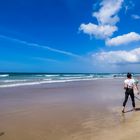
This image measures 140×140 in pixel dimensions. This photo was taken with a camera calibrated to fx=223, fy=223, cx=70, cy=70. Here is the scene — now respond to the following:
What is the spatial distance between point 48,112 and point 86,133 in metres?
3.37

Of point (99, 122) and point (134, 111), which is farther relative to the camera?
point (134, 111)

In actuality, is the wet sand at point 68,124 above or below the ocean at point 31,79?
below

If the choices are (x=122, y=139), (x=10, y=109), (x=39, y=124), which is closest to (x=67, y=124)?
(x=39, y=124)

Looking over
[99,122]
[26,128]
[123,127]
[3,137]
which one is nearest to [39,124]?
[26,128]

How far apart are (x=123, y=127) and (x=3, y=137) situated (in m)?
3.58

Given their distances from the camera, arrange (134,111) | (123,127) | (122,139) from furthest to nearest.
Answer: (134,111) < (123,127) < (122,139)

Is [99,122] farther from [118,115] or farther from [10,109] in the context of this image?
[10,109]

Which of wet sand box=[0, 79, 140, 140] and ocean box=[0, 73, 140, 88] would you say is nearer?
wet sand box=[0, 79, 140, 140]

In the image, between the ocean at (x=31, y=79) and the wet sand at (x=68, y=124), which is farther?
the ocean at (x=31, y=79)

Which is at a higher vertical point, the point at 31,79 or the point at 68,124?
the point at 31,79

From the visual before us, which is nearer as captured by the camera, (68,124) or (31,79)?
(68,124)

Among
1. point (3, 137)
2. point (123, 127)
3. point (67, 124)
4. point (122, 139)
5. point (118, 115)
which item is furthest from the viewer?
point (118, 115)

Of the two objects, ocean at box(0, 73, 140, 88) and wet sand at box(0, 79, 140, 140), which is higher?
ocean at box(0, 73, 140, 88)

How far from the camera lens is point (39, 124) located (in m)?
7.44
